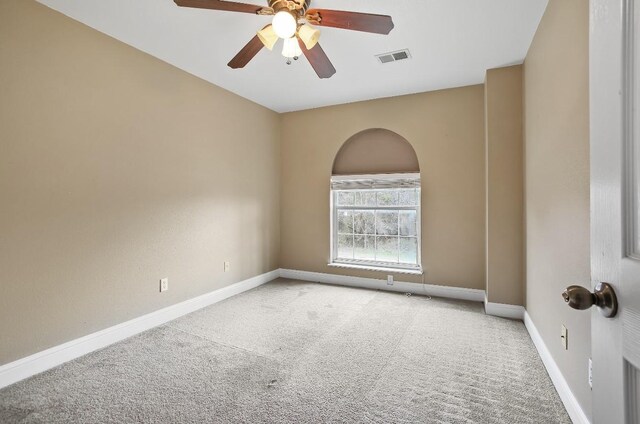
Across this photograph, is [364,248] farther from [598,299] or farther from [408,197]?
[598,299]

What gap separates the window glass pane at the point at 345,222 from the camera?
439 centimetres

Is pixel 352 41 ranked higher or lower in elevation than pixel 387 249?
higher

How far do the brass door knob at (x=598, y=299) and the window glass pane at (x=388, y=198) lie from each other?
3446 millimetres

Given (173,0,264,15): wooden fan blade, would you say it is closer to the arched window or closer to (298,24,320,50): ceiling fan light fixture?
(298,24,320,50): ceiling fan light fixture

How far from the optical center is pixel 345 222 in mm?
4418

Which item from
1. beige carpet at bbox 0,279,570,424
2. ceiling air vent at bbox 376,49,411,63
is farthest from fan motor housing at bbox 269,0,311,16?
beige carpet at bbox 0,279,570,424

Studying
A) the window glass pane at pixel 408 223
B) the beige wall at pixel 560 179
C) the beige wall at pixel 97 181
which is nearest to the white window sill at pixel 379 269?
the window glass pane at pixel 408 223

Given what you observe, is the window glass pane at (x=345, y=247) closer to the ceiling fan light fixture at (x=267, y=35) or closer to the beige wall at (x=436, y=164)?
the beige wall at (x=436, y=164)

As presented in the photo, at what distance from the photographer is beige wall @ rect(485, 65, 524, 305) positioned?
3020 mm

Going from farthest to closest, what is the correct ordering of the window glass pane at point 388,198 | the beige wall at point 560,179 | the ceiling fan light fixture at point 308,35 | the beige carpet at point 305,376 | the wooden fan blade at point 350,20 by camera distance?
1. the window glass pane at point 388,198
2. the ceiling fan light fixture at point 308,35
3. the wooden fan blade at point 350,20
4. the beige carpet at point 305,376
5. the beige wall at point 560,179

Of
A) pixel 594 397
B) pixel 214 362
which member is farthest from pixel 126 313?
pixel 594 397

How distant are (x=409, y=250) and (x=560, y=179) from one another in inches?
90.5

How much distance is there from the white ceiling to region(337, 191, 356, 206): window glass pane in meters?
1.35

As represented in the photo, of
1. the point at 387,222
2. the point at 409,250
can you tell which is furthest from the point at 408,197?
the point at 409,250
